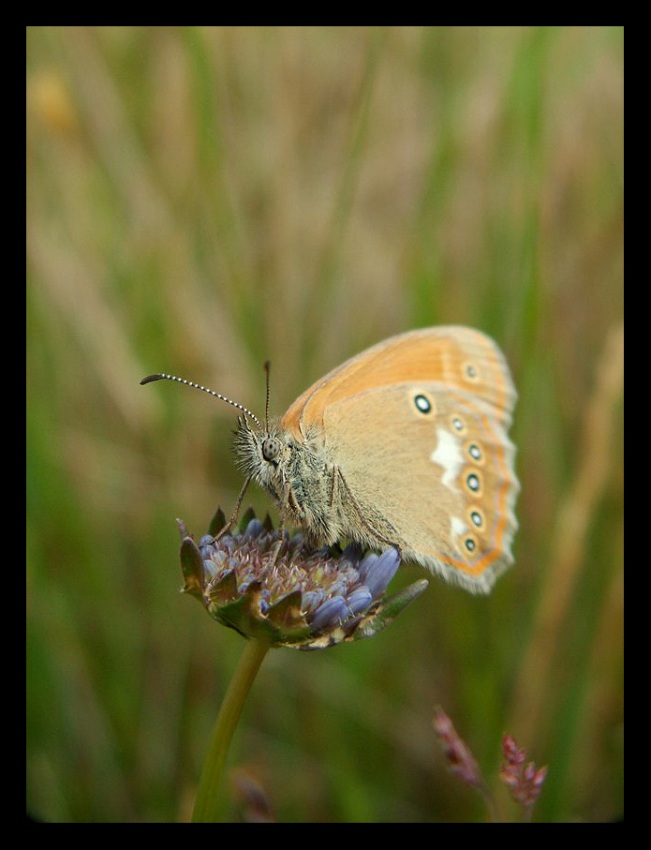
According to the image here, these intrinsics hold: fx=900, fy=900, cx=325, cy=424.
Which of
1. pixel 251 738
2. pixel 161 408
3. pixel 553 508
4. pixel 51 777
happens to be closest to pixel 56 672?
pixel 51 777

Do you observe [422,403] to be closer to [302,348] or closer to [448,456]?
[448,456]

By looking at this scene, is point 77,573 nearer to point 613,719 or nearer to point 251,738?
point 251,738

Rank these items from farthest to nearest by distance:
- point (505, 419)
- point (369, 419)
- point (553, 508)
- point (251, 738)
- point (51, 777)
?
1. point (553, 508)
2. point (251, 738)
3. point (51, 777)
4. point (505, 419)
5. point (369, 419)

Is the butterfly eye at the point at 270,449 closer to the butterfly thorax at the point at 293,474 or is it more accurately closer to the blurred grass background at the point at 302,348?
the butterfly thorax at the point at 293,474

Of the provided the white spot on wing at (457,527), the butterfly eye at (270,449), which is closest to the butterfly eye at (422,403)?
the white spot on wing at (457,527)

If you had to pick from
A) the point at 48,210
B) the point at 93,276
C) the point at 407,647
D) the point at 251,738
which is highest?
the point at 48,210

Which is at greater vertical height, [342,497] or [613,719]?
[342,497]

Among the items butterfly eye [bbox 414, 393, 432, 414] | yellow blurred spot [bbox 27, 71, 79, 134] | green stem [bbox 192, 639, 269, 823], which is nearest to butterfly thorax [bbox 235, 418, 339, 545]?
butterfly eye [bbox 414, 393, 432, 414]
